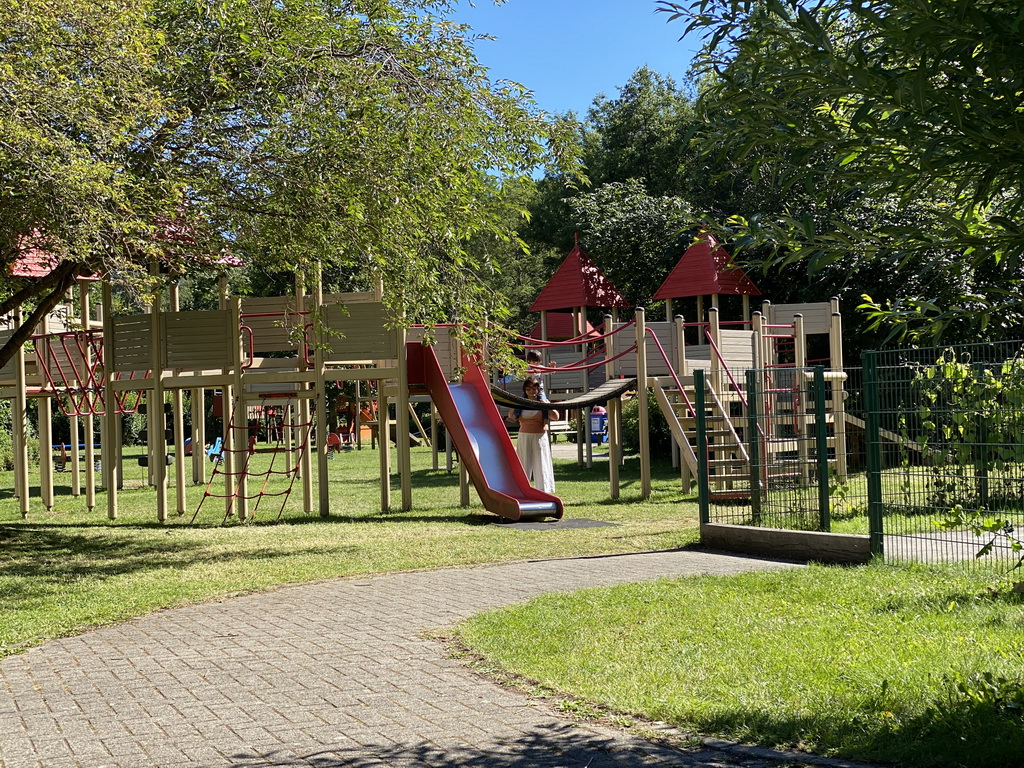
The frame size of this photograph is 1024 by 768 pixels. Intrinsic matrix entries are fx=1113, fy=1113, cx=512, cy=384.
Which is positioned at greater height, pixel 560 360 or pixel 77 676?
pixel 560 360

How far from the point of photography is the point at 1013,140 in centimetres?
391

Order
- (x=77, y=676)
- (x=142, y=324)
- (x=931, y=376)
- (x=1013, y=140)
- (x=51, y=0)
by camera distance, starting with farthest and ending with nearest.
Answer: (x=142, y=324)
(x=51, y=0)
(x=931, y=376)
(x=77, y=676)
(x=1013, y=140)

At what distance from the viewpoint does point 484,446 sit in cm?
1744

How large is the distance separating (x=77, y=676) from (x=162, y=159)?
719cm

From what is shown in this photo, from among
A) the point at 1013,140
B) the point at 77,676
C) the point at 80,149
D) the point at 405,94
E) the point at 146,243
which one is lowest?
the point at 77,676

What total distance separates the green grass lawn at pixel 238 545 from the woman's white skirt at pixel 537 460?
668 mm

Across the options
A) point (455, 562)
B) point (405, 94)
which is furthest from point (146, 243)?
point (455, 562)

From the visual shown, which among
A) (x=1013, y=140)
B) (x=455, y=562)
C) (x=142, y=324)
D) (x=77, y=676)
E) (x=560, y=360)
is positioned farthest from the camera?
(x=560, y=360)

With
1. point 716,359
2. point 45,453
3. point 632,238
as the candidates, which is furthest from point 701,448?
point 632,238

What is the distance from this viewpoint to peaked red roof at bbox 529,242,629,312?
27750 mm

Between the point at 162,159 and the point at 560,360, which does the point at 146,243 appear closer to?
the point at 162,159

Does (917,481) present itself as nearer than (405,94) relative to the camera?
Yes

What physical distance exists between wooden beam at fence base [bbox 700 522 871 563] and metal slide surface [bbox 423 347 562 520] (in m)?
4.15

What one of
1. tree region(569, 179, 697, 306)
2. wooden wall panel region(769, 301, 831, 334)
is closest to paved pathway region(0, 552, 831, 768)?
wooden wall panel region(769, 301, 831, 334)
